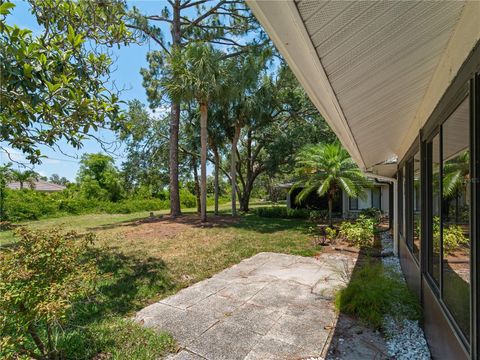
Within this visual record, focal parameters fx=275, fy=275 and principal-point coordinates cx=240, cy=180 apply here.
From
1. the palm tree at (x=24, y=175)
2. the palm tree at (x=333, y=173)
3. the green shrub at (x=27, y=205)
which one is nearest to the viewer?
the palm tree at (x=24, y=175)

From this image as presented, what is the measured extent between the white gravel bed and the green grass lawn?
2.61 meters

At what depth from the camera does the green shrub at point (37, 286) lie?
2.35 meters

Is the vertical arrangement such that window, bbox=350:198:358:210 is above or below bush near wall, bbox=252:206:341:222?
above

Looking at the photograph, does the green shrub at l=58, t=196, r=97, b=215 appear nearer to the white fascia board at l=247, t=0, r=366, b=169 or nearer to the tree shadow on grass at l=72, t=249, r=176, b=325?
the tree shadow on grass at l=72, t=249, r=176, b=325

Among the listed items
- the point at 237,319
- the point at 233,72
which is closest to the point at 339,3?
the point at 237,319

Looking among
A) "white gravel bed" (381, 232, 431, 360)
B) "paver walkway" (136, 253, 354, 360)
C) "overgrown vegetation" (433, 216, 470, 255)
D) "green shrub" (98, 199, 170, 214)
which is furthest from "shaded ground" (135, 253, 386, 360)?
"green shrub" (98, 199, 170, 214)

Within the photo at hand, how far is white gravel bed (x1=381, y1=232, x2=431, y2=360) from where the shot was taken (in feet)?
10.1

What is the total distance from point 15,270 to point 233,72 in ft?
38.7

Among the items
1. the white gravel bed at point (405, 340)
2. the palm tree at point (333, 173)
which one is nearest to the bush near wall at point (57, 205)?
the palm tree at point (333, 173)

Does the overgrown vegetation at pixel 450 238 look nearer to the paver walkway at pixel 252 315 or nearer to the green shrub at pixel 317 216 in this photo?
the paver walkway at pixel 252 315

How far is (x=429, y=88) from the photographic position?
8.95 ft

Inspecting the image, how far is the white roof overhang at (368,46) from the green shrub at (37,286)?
8.74ft

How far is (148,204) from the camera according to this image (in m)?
25.8

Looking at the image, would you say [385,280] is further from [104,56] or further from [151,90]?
[151,90]
